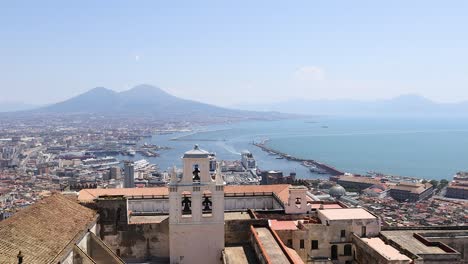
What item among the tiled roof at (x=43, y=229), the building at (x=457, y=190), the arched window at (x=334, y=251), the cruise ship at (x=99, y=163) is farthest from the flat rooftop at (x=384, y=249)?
the cruise ship at (x=99, y=163)

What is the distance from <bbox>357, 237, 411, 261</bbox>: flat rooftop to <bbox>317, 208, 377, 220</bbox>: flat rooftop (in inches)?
44.8

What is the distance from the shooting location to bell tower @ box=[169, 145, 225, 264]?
18.0 m

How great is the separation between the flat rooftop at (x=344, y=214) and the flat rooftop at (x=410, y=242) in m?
1.23

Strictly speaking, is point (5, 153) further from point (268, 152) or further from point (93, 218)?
point (93, 218)

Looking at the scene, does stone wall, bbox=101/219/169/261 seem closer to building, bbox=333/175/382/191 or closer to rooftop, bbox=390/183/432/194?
rooftop, bbox=390/183/432/194

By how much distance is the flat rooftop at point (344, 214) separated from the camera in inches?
851

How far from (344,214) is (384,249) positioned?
3.07 m

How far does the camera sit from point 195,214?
18.3 metres

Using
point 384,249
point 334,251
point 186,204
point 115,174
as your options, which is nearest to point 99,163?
point 115,174

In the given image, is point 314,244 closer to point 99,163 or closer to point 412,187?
point 412,187

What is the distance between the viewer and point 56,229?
1512cm

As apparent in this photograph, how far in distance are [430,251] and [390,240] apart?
1.72m

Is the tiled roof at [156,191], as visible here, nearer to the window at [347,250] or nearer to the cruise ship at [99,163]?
the window at [347,250]

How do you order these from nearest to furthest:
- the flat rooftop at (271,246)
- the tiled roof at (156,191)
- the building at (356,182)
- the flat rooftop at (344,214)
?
1. the flat rooftop at (271,246)
2. the flat rooftop at (344,214)
3. the tiled roof at (156,191)
4. the building at (356,182)
